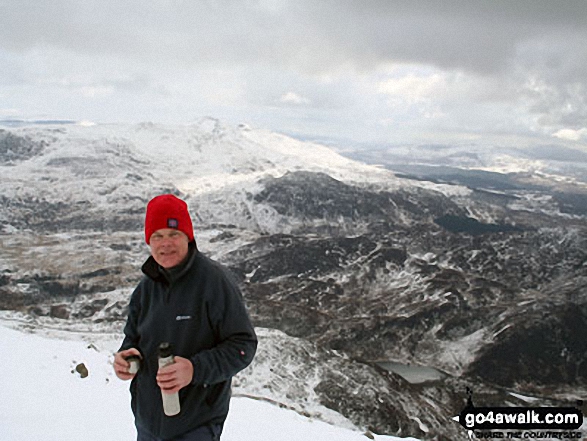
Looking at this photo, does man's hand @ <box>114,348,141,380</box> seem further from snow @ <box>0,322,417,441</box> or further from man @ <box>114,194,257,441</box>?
snow @ <box>0,322,417,441</box>

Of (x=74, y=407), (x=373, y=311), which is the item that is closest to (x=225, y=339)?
(x=74, y=407)

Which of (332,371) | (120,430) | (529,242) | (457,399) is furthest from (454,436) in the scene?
(529,242)

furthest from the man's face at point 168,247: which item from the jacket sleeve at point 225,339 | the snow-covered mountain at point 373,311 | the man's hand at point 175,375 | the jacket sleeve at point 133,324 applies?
the snow-covered mountain at point 373,311

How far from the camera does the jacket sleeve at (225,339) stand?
159 inches

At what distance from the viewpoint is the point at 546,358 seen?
93.9m

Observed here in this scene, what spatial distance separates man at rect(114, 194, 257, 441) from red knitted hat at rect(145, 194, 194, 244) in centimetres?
1

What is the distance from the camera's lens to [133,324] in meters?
4.93

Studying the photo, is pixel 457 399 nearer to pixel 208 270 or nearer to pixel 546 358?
pixel 546 358

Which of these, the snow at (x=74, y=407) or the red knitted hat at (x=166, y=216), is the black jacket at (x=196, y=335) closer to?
the red knitted hat at (x=166, y=216)

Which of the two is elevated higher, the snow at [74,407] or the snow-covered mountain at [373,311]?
the snow at [74,407]

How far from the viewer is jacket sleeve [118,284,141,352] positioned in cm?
484

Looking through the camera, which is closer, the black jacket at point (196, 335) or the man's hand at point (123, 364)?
the black jacket at point (196, 335)

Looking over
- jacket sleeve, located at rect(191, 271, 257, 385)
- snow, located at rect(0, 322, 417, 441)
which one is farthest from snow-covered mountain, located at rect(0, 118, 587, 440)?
jacket sleeve, located at rect(191, 271, 257, 385)

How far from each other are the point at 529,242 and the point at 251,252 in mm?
126404
